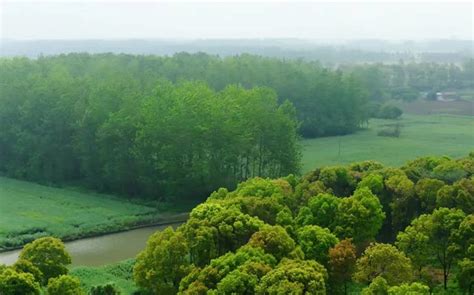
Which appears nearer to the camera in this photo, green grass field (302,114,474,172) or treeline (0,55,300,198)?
treeline (0,55,300,198)

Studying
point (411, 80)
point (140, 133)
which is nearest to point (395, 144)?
point (140, 133)

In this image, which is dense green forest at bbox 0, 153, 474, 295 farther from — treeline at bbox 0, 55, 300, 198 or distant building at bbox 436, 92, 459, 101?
distant building at bbox 436, 92, 459, 101

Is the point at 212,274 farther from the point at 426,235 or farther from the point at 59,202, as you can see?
the point at 59,202

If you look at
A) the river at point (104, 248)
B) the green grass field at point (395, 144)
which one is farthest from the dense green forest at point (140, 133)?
the green grass field at point (395, 144)

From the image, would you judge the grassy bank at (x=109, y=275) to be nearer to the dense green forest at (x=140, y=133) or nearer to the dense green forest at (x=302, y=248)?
the dense green forest at (x=302, y=248)

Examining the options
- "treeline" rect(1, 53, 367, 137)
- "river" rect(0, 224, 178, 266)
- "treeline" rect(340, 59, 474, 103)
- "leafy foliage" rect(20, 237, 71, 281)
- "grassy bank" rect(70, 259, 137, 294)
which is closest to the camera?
"leafy foliage" rect(20, 237, 71, 281)

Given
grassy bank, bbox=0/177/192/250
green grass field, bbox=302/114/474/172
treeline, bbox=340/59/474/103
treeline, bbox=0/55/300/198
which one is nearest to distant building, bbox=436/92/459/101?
treeline, bbox=340/59/474/103

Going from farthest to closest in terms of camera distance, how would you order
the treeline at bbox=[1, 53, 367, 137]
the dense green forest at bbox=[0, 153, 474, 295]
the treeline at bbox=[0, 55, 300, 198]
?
the treeline at bbox=[1, 53, 367, 137], the treeline at bbox=[0, 55, 300, 198], the dense green forest at bbox=[0, 153, 474, 295]

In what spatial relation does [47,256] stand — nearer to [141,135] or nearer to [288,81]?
[141,135]

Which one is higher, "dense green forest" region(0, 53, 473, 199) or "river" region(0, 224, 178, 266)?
"dense green forest" region(0, 53, 473, 199)
